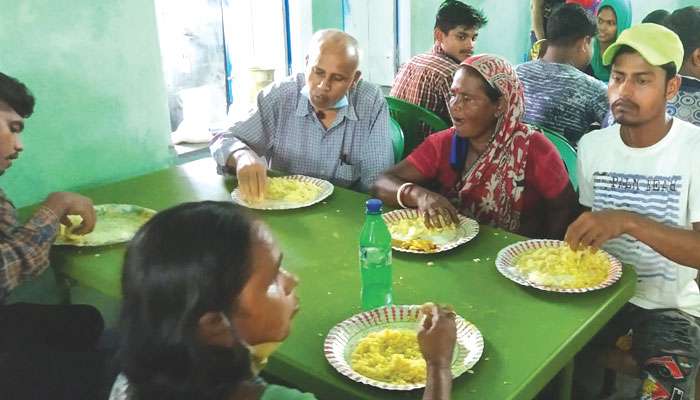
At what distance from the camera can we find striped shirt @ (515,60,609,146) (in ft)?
11.0

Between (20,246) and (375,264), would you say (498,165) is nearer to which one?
(375,264)

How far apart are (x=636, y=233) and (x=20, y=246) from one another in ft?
5.59

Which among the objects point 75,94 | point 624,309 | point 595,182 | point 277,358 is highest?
point 75,94

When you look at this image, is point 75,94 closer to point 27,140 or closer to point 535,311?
point 27,140

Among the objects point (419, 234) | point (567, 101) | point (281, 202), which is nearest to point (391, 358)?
point (419, 234)

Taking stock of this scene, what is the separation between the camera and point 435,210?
2057mm

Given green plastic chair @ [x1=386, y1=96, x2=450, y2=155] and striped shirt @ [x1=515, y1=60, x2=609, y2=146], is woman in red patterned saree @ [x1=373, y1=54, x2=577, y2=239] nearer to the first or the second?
green plastic chair @ [x1=386, y1=96, x2=450, y2=155]

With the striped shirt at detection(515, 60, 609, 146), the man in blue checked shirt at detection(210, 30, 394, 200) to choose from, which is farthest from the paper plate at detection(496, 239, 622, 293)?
the striped shirt at detection(515, 60, 609, 146)

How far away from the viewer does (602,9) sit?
461 centimetres

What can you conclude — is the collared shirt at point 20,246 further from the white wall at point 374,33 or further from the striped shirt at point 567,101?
the white wall at point 374,33

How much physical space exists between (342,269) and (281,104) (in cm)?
119

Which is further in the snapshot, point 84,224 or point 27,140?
point 27,140

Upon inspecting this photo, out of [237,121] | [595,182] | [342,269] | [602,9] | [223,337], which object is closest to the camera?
[223,337]

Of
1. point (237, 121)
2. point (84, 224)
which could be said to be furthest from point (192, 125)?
point (84, 224)
